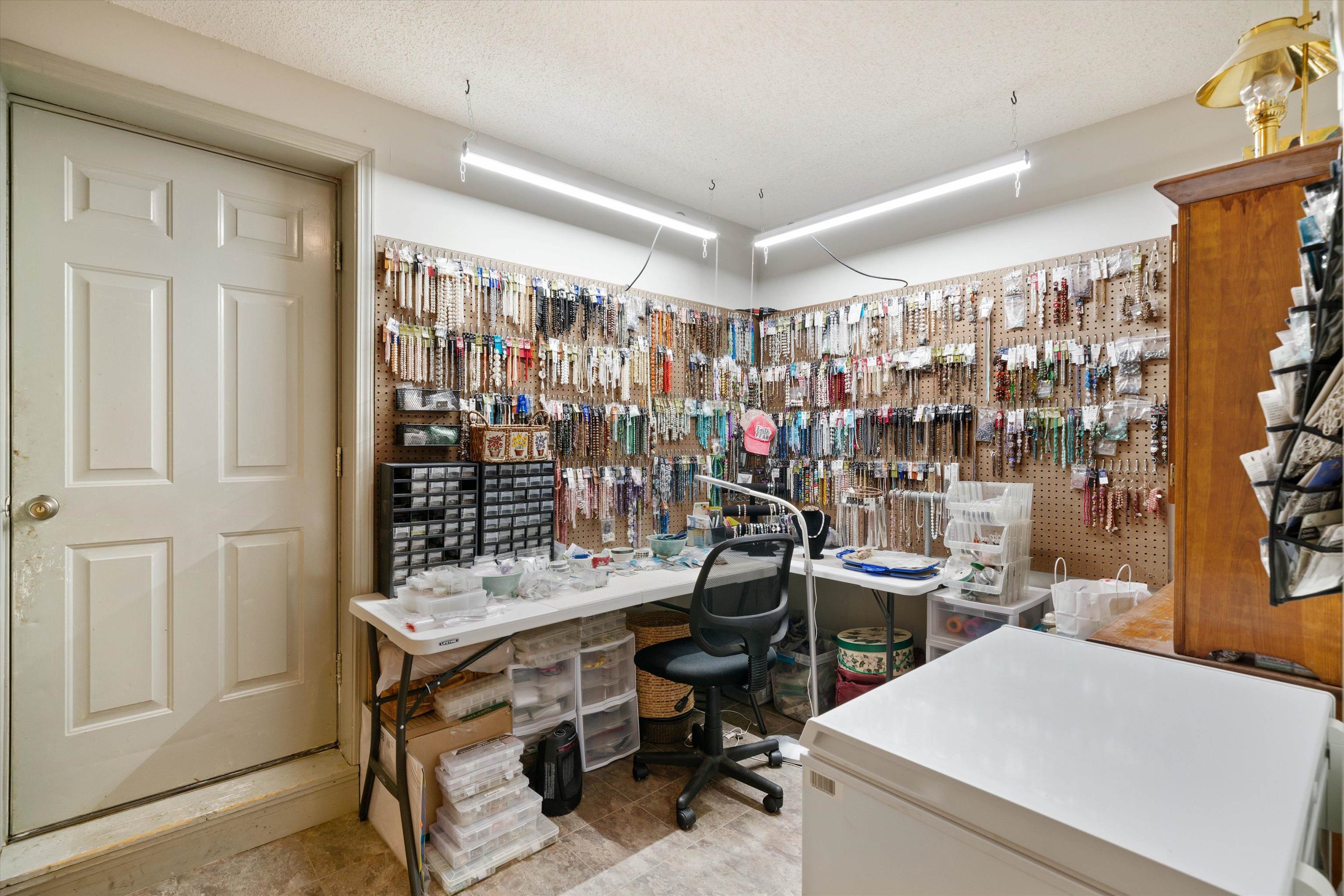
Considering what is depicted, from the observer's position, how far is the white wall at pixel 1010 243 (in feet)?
8.80

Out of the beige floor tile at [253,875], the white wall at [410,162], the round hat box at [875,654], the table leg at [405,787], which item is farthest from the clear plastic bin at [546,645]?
the white wall at [410,162]

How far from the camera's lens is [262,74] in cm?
234

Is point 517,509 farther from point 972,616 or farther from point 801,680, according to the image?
point 972,616

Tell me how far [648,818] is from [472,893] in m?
0.69

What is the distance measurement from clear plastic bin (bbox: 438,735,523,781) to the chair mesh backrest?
777 millimetres

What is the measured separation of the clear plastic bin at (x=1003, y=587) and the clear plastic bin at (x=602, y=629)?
4.84 feet

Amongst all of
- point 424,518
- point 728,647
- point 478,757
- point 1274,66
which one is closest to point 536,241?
point 424,518

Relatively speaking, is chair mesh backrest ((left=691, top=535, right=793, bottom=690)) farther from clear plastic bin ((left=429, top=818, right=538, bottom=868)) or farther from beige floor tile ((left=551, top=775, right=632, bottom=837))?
clear plastic bin ((left=429, top=818, right=538, bottom=868))

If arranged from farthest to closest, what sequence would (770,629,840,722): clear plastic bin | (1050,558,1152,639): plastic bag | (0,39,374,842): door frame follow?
(770,629,840,722): clear plastic bin
(1050,558,1152,639): plastic bag
(0,39,374,842): door frame

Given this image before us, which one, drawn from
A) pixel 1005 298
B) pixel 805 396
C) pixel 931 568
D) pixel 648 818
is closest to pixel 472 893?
pixel 648 818

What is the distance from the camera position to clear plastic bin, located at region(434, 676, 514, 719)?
2.32 metres

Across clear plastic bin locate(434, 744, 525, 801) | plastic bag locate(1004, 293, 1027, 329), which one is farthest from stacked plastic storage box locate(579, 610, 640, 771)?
plastic bag locate(1004, 293, 1027, 329)

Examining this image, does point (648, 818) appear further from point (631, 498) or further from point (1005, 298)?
point (1005, 298)

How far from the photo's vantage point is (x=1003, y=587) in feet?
8.33
